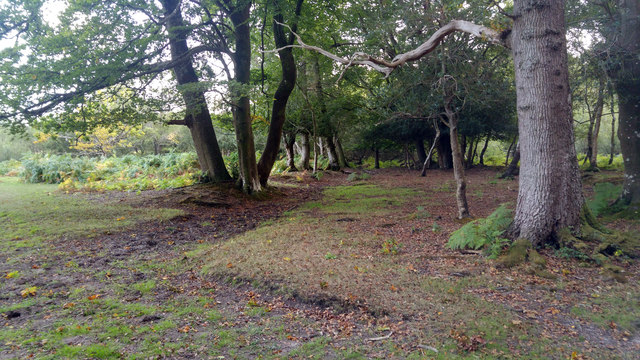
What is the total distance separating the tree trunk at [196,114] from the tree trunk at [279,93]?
1.47 meters

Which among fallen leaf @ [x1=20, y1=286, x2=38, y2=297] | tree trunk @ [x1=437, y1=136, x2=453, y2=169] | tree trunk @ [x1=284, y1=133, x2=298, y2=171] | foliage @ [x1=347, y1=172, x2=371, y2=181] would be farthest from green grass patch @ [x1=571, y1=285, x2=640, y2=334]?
tree trunk @ [x1=437, y1=136, x2=453, y2=169]

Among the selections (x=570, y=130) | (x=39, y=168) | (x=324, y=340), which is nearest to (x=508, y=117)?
(x=570, y=130)

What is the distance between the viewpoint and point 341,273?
478 centimetres

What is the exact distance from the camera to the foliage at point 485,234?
5.23m

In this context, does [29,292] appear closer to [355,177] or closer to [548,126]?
[548,126]

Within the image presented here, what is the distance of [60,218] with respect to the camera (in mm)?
8906

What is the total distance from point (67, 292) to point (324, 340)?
3369 mm

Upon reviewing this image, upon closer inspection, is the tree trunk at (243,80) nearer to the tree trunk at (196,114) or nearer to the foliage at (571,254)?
the tree trunk at (196,114)

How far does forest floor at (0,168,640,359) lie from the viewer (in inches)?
124

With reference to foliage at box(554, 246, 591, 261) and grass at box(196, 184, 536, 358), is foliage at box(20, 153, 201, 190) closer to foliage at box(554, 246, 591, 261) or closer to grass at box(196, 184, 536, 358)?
grass at box(196, 184, 536, 358)

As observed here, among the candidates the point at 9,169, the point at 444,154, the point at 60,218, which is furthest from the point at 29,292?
the point at 9,169

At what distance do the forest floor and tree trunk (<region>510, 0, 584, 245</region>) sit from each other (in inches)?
20.9

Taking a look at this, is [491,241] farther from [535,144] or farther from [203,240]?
[203,240]

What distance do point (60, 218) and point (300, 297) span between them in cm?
768
